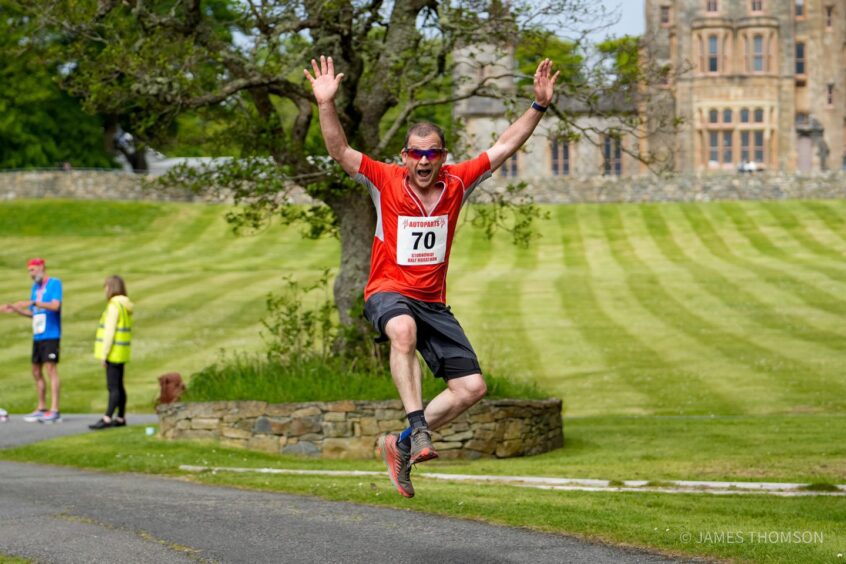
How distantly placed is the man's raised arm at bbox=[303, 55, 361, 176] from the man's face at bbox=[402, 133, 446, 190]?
1.31 ft

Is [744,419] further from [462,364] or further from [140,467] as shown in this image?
[462,364]

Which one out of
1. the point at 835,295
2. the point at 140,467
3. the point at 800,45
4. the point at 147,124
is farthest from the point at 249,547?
Result: the point at 800,45

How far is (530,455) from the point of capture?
1762 cm

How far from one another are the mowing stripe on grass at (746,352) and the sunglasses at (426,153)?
15953mm

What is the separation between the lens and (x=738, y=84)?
3558 inches

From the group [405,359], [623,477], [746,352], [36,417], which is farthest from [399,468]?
[746,352]

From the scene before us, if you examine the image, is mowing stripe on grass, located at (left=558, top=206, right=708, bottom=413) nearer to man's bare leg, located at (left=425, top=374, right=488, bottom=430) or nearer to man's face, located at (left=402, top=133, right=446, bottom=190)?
man's bare leg, located at (left=425, top=374, right=488, bottom=430)

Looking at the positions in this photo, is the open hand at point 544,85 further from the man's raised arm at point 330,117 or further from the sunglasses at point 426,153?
the man's raised arm at point 330,117

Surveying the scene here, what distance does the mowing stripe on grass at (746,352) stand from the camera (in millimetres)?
24656

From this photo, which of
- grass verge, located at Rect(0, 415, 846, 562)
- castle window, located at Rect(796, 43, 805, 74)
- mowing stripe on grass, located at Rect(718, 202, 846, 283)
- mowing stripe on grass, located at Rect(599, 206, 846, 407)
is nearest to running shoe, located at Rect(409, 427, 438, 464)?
grass verge, located at Rect(0, 415, 846, 562)

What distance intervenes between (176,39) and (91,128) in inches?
2505

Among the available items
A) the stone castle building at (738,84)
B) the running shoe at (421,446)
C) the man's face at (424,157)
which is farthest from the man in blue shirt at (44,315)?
the stone castle building at (738,84)

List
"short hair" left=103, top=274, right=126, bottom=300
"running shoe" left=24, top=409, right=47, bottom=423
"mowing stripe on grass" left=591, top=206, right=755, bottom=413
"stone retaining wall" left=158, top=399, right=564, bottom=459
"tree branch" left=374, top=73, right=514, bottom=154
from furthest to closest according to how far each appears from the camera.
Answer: "mowing stripe on grass" left=591, top=206, right=755, bottom=413 → "running shoe" left=24, top=409, right=47, bottom=423 → "short hair" left=103, top=274, right=126, bottom=300 → "tree branch" left=374, top=73, right=514, bottom=154 → "stone retaining wall" left=158, top=399, right=564, bottom=459

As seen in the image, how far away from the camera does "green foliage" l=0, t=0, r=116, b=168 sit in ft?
246
